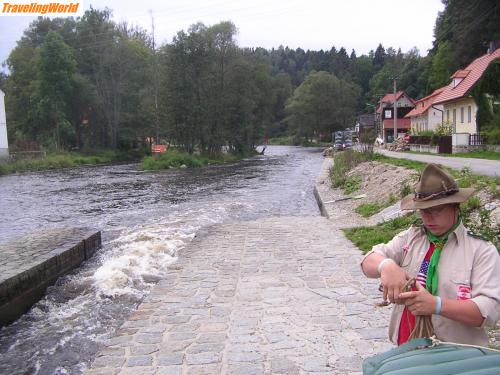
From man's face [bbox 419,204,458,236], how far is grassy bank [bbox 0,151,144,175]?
141ft

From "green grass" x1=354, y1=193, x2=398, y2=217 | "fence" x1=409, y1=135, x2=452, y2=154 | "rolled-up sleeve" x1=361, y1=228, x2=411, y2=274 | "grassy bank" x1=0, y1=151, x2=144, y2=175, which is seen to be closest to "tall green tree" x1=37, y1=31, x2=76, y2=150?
"grassy bank" x1=0, y1=151, x2=144, y2=175

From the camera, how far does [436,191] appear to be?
2.26 meters

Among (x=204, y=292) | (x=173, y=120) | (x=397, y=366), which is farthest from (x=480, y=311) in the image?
(x=173, y=120)

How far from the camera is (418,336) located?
2.22 meters

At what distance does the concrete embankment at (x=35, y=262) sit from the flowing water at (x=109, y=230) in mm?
180

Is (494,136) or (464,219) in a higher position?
(494,136)

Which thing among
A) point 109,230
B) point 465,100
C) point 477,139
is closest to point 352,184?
point 109,230

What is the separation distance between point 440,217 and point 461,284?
326 mm

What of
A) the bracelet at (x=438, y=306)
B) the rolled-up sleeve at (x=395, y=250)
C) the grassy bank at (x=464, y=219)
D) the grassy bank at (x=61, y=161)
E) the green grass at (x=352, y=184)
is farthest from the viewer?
the grassy bank at (x=61, y=161)

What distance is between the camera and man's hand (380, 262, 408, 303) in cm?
214

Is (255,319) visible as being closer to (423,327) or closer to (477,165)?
(423,327)

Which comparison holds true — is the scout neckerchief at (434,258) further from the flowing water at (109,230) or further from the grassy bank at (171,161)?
the grassy bank at (171,161)

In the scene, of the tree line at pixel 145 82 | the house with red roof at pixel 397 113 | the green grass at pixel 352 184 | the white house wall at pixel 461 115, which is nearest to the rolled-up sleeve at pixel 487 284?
the green grass at pixel 352 184

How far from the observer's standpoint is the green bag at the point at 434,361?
1.77 metres
